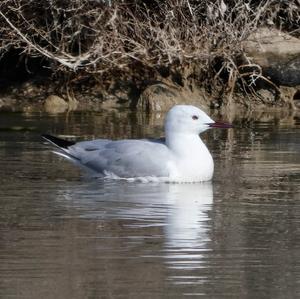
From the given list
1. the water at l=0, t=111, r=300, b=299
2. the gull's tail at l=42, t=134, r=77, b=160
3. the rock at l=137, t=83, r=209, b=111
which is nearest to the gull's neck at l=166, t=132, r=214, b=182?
the water at l=0, t=111, r=300, b=299

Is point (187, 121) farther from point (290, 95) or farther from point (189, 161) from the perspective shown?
point (290, 95)

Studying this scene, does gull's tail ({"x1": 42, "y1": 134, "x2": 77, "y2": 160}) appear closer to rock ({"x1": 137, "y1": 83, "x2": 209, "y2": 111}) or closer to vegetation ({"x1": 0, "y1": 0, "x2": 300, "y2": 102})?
vegetation ({"x1": 0, "y1": 0, "x2": 300, "y2": 102})

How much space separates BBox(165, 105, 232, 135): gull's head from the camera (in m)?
10.8

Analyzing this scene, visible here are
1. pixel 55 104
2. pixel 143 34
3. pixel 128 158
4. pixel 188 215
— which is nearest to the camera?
pixel 188 215

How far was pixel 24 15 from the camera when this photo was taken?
17.6 metres

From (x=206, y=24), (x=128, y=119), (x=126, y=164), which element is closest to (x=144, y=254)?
(x=126, y=164)

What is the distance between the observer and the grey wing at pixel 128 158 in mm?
10531

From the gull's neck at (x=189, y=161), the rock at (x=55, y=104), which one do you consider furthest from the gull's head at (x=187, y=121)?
the rock at (x=55, y=104)

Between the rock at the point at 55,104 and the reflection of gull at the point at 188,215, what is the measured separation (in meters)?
7.02

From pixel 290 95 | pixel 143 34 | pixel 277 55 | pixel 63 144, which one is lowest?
pixel 63 144

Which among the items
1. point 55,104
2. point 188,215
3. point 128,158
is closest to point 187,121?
point 128,158

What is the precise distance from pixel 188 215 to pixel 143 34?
851cm

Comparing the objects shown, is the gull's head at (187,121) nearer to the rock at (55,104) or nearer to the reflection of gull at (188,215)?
the reflection of gull at (188,215)

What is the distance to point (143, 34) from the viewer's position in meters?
17.2
